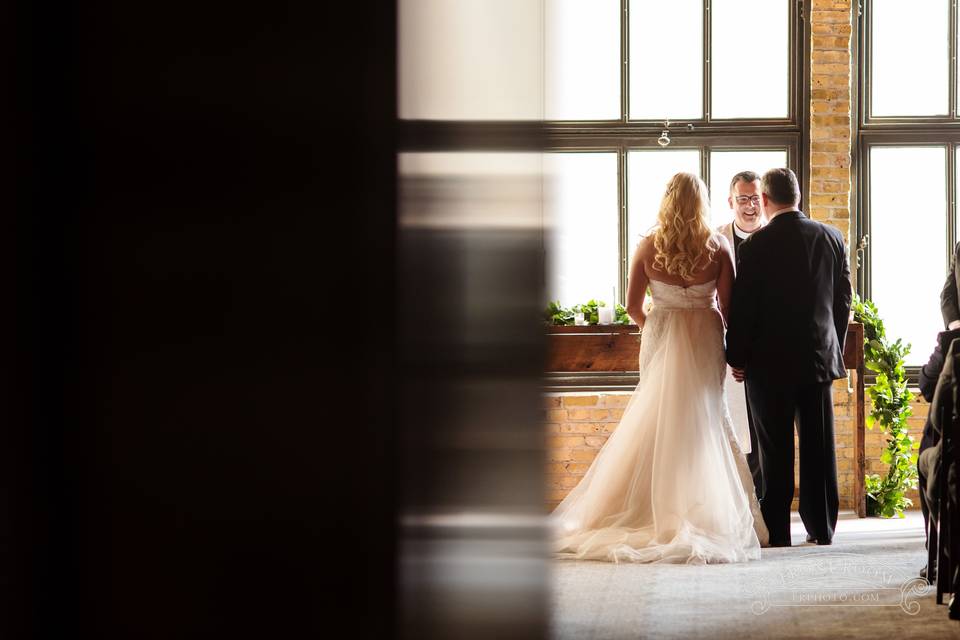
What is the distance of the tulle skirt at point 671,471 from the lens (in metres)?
4.35

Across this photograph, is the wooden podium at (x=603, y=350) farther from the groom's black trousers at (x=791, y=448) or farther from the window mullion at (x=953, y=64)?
the window mullion at (x=953, y=64)

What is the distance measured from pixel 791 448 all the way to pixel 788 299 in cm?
67

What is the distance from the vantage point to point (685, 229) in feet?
15.0

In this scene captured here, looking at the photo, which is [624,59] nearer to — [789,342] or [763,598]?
[789,342]

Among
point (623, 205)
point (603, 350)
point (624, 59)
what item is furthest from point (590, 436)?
point (624, 59)

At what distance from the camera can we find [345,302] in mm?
373

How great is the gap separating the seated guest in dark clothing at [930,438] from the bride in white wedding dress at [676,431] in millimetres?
807

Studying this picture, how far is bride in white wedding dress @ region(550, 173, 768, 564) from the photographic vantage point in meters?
4.39

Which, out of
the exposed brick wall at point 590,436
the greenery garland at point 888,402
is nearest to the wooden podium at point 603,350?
the greenery garland at point 888,402

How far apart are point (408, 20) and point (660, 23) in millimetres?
6657

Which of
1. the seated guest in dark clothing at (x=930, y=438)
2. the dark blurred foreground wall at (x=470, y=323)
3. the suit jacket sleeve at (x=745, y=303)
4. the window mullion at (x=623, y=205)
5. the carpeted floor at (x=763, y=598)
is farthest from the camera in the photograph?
the window mullion at (x=623, y=205)

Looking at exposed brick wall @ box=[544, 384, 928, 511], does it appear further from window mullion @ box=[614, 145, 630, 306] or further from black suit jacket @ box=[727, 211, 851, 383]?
black suit jacket @ box=[727, 211, 851, 383]

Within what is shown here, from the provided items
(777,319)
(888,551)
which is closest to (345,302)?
(777,319)

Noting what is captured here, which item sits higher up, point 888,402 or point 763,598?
point 888,402
